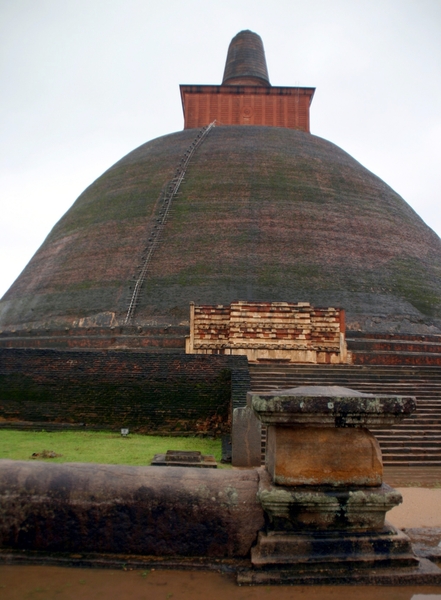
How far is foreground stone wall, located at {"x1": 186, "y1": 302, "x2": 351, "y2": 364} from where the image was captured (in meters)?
11.1

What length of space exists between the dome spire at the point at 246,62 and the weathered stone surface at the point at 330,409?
901 inches

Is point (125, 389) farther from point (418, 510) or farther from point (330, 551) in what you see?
point (330, 551)

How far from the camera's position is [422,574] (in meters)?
2.13

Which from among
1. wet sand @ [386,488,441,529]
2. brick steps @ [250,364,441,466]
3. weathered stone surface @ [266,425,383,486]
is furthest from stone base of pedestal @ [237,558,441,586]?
brick steps @ [250,364,441,466]

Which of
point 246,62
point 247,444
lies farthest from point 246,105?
point 247,444

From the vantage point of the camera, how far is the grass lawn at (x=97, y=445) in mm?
6223

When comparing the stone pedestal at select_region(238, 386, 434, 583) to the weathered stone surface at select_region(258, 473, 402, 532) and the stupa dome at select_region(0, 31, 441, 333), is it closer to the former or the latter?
the weathered stone surface at select_region(258, 473, 402, 532)

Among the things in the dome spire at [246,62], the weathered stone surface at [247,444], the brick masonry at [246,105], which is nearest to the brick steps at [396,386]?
the weathered stone surface at [247,444]

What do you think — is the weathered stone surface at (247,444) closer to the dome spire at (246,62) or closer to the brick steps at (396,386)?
the brick steps at (396,386)

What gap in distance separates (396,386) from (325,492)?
761 cm

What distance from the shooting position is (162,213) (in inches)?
608

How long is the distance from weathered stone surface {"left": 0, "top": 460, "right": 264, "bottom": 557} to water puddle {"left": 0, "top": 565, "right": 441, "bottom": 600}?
10cm

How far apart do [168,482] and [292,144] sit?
17.2 metres

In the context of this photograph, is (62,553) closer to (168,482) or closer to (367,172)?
(168,482)
